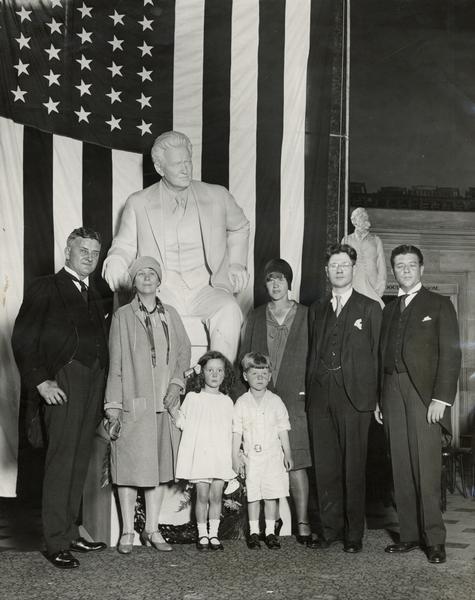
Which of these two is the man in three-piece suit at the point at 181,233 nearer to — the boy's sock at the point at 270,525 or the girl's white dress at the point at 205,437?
the girl's white dress at the point at 205,437

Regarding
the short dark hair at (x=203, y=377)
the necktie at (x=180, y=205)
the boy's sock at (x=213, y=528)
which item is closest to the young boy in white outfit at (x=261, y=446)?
the short dark hair at (x=203, y=377)

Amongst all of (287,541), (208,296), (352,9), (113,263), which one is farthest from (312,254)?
(352,9)

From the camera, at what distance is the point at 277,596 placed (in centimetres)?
399

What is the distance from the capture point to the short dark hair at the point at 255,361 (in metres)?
5.02

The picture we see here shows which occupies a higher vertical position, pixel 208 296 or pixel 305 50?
pixel 305 50

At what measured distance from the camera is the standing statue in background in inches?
338

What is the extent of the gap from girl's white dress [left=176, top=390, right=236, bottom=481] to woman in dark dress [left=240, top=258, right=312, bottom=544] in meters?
0.43

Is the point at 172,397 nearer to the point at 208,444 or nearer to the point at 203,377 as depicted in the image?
the point at 203,377

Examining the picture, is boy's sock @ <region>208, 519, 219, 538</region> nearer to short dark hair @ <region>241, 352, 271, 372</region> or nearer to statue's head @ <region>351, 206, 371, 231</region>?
short dark hair @ <region>241, 352, 271, 372</region>

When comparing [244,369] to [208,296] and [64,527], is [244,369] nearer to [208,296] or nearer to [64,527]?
[208,296]

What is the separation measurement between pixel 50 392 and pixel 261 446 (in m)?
1.31

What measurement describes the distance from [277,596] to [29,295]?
7.00ft

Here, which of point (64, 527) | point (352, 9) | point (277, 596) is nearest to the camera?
point (277, 596)

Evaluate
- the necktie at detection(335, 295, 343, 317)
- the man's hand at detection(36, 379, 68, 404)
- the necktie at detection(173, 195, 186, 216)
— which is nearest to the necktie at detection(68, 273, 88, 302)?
the man's hand at detection(36, 379, 68, 404)
